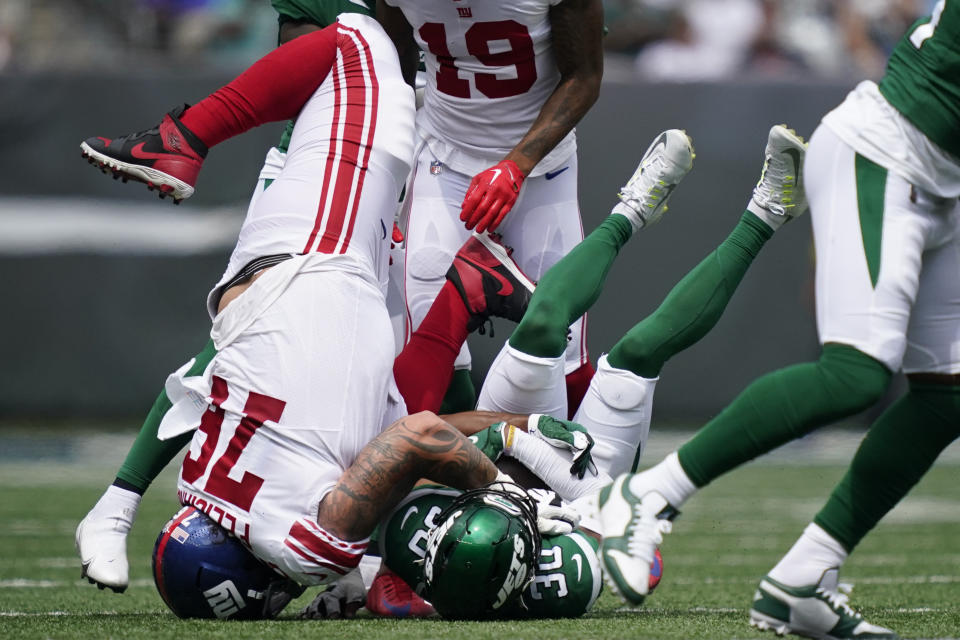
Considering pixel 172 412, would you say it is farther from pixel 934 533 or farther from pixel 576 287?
pixel 934 533

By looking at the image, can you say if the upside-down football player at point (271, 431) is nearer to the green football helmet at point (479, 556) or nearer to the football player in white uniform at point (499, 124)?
the green football helmet at point (479, 556)

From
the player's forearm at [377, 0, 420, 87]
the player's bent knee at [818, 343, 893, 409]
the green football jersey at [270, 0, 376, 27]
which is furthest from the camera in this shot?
the green football jersey at [270, 0, 376, 27]

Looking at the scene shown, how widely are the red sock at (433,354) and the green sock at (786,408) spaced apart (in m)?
1.30

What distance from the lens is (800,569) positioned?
268 centimetres

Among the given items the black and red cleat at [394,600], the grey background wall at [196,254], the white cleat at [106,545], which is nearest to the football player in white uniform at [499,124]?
the black and red cleat at [394,600]

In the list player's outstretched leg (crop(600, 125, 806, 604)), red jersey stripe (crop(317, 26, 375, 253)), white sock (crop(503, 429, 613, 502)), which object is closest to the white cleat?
red jersey stripe (crop(317, 26, 375, 253))

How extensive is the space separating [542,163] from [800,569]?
197 cm

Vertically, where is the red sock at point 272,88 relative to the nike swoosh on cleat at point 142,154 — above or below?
above

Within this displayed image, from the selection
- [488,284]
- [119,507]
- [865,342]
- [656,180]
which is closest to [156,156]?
[119,507]

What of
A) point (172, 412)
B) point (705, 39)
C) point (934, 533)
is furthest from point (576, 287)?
point (705, 39)

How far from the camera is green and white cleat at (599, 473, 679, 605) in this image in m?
2.61

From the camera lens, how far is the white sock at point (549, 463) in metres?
3.57

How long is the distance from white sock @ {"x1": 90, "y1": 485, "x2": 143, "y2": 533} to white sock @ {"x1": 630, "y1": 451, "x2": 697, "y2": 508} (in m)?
1.56

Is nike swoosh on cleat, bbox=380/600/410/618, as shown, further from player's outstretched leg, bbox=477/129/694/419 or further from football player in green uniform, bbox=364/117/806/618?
player's outstretched leg, bbox=477/129/694/419
